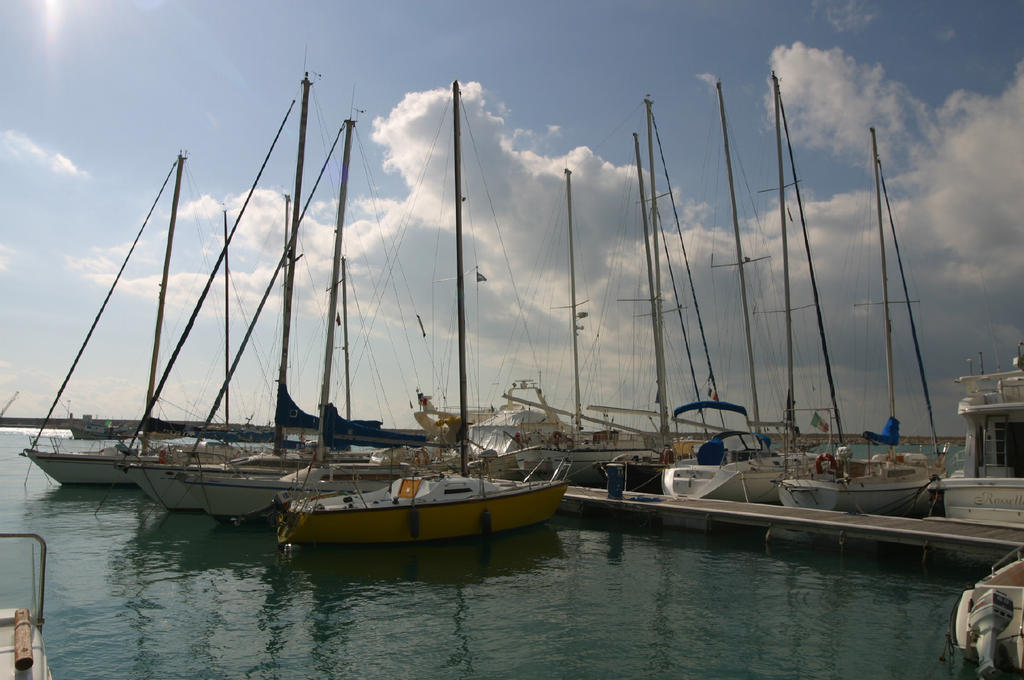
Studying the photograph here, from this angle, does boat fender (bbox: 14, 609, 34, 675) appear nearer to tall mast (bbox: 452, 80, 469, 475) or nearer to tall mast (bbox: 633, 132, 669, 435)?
tall mast (bbox: 452, 80, 469, 475)

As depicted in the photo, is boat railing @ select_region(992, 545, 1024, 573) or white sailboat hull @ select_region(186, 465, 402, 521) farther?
white sailboat hull @ select_region(186, 465, 402, 521)

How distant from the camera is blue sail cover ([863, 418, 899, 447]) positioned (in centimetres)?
2412

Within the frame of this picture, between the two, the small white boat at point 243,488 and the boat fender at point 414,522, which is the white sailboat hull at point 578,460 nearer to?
the small white boat at point 243,488

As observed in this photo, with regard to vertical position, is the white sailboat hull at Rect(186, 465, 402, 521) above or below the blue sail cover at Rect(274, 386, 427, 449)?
below

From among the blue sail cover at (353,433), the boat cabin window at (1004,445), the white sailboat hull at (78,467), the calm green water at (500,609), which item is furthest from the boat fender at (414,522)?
the white sailboat hull at (78,467)

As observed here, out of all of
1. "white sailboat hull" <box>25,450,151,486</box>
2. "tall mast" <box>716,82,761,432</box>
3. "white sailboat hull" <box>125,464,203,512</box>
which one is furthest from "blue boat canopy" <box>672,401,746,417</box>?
"white sailboat hull" <box>25,450,151,486</box>

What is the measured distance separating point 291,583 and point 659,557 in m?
9.68

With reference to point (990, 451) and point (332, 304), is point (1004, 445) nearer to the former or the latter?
point (990, 451)

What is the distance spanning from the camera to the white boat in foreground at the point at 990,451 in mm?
16891

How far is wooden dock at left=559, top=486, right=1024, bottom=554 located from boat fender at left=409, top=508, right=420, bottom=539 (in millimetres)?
8227

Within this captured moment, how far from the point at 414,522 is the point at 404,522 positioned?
0.30 metres

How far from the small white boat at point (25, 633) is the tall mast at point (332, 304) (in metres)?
16.0

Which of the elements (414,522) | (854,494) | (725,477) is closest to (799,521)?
(854,494)

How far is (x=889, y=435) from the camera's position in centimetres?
2500
